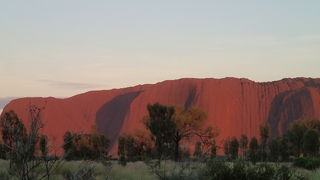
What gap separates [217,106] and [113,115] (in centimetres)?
4488

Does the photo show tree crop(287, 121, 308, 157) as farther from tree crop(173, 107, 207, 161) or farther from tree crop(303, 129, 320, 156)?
tree crop(173, 107, 207, 161)

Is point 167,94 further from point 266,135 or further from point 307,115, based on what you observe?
point 266,135

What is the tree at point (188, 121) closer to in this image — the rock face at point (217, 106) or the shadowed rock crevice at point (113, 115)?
the rock face at point (217, 106)

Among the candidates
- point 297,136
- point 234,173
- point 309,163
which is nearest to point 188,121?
point 309,163

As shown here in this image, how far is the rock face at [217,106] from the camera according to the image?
523ft

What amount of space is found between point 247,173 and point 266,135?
78258 millimetres

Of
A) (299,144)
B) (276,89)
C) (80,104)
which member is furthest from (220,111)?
(299,144)

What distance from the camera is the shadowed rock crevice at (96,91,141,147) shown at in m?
178

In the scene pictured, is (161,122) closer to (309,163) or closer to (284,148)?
(309,163)

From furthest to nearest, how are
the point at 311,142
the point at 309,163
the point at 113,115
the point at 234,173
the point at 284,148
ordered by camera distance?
the point at 113,115, the point at 284,148, the point at 311,142, the point at 309,163, the point at 234,173

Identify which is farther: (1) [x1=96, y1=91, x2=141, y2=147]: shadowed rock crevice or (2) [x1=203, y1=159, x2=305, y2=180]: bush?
(1) [x1=96, y1=91, x2=141, y2=147]: shadowed rock crevice

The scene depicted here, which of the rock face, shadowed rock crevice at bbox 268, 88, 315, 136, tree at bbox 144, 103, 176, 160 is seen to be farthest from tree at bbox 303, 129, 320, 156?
shadowed rock crevice at bbox 268, 88, 315, 136

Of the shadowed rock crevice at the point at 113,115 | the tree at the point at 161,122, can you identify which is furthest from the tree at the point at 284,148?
the shadowed rock crevice at the point at 113,115

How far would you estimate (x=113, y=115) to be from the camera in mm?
189500
